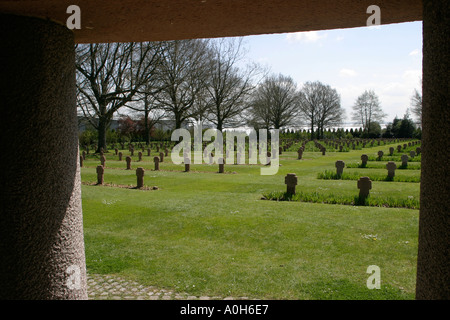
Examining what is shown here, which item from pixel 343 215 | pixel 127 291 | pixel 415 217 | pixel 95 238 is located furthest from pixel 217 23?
pixel 415 217

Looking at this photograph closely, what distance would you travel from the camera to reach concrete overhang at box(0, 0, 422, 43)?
6.72 ft

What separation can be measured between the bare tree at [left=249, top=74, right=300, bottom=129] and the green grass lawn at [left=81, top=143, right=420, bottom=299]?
44.0 metres

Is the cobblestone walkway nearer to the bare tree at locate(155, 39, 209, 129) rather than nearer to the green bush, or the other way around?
the green bush

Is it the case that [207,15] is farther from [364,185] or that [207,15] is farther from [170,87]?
[170,87]

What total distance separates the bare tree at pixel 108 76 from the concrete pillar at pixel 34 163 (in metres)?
24.9

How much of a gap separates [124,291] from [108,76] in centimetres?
2626

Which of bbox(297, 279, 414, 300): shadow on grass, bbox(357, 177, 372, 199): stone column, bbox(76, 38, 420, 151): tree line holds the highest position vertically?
bbox(76, 38, 420, 151): tree line

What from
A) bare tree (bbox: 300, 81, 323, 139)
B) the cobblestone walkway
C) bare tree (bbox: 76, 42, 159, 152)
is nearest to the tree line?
bare tree (bbox: 76, 42, 159, 152)

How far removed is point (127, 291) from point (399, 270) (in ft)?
11.9

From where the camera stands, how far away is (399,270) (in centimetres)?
453

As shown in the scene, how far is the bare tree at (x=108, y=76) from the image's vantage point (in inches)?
1037

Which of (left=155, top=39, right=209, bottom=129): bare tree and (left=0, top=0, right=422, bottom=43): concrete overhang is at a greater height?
(left=155, top=39, right=209, bottom=129): bare tree

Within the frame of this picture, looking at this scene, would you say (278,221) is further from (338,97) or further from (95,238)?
(338,97)

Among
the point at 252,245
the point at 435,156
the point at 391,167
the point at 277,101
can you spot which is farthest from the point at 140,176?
the point at 277,101
